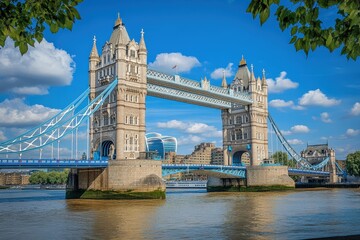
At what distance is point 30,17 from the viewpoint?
239 inches

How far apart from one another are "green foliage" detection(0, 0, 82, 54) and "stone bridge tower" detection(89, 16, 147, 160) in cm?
4275

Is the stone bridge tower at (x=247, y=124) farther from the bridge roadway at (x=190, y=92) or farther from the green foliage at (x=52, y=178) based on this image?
the green foliage at (x=52, y=178)

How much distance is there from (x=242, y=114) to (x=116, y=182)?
3486 cm

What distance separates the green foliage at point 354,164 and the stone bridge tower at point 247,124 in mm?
30796

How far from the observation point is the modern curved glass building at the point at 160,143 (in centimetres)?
13845

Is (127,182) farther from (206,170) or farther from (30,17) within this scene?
(30,17)

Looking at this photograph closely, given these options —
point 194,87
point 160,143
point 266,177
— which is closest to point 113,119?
point 194,87

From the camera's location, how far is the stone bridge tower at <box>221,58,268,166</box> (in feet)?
Answer: 234

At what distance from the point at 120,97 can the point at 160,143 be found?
92.0 m

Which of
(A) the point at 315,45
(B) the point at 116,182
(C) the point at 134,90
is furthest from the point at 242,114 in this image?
(A) the point at 315,45

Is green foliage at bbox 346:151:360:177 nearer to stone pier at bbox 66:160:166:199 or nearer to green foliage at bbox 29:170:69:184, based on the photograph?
stone pier at bbox 66:160:166:199

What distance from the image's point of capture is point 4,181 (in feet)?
559

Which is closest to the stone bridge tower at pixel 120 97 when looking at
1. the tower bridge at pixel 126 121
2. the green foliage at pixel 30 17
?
the tower bridge at pixel 126 121

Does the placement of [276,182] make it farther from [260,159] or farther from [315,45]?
[315,45]
